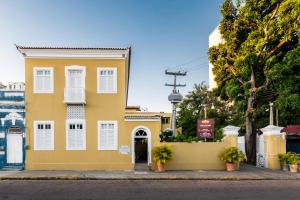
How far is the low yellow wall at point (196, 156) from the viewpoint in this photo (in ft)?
66.8

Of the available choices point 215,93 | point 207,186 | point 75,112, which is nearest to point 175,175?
point 207,186

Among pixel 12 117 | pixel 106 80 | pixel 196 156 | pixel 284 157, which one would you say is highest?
pixel 106 80

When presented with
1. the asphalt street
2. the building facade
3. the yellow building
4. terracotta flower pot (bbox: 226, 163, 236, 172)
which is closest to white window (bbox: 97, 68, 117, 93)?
the yellow building

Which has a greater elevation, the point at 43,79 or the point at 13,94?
the point at 43,79

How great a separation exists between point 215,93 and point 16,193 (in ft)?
62.8

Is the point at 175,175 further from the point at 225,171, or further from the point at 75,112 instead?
the point at 75,112

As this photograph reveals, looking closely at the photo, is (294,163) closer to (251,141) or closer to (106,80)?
(251,141)

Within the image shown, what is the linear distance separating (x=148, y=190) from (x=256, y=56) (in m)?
13.6

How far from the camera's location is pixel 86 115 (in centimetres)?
2050

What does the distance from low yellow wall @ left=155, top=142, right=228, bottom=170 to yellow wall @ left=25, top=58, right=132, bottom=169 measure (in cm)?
278

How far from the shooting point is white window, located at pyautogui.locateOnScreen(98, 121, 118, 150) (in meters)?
20.4

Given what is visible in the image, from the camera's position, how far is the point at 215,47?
A: 26.5 meters

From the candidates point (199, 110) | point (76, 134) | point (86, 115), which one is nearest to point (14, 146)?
point (76, 134)

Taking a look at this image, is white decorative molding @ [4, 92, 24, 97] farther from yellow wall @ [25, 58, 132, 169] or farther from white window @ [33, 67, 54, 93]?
white window @ [33, 67, 54, 93]
